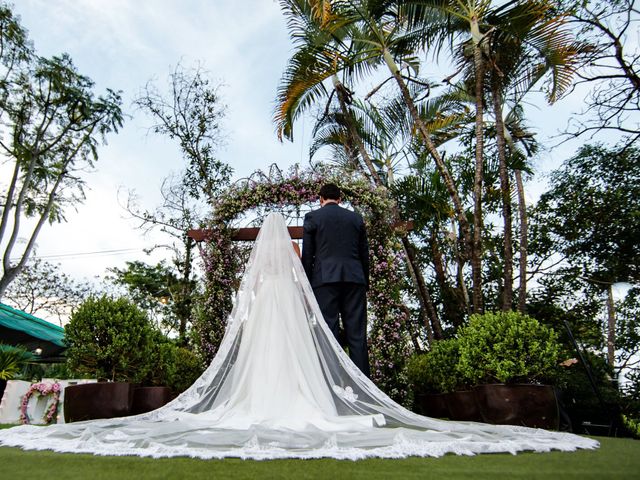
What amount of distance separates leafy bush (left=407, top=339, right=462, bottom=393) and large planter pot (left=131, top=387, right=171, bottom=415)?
10.7ft

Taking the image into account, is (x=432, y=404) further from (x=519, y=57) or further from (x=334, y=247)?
(x=519, y=57)

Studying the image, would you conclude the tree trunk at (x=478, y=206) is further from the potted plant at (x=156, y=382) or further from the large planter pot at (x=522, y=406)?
the potted plant at (x=156, y=382)

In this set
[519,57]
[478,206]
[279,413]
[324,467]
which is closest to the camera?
[324,467]

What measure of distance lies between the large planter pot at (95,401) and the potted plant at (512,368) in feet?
11.0

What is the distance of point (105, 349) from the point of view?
16.1 ft

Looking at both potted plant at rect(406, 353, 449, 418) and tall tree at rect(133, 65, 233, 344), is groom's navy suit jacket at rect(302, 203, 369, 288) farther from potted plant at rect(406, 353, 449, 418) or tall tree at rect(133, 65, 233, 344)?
tall tree at rect(133, 65, 233, 344)

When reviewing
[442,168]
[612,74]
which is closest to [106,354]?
[442,168]

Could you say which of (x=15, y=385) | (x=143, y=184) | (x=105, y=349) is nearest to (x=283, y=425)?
(x=105, y=349)

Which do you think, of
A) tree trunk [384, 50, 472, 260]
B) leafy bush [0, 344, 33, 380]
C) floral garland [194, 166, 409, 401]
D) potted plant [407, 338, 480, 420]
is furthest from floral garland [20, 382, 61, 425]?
tree trunk [384, 50, 472, 260]

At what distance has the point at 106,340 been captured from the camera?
4.96 metres

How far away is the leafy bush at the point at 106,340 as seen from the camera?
4.88 metres

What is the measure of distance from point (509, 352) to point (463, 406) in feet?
2.97

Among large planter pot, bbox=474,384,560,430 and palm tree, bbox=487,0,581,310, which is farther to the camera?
palm tree, bbox=487,0,581,310

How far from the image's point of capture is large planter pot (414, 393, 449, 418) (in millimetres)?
6086
